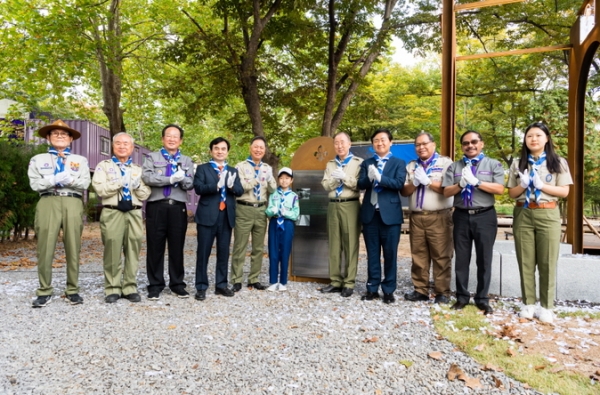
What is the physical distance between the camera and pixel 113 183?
4855 millimetres

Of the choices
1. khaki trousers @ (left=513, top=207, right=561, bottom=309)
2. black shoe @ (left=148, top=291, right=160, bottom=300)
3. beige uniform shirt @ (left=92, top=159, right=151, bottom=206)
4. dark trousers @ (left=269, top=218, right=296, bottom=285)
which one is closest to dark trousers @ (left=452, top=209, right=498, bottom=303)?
khaki trousers @ (left=513, top=207, right=561, bottom=309)

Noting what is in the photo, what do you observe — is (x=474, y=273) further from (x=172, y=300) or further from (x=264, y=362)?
(x=172, y=300)

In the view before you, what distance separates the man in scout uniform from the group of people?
0.01m

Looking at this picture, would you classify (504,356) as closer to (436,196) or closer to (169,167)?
(436,196)

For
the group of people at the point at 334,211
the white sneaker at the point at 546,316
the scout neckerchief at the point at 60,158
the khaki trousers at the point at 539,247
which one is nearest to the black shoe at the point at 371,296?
the group of people at the point at 334,211

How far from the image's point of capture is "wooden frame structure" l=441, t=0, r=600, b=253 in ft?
20.1

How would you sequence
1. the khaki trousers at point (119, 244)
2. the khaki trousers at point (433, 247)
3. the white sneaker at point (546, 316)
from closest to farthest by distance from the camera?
1. the white sneaker at point (546, 316)
2. the khaki trousers at point (119, 244)
3. the khaki trousers at point (433, 247)

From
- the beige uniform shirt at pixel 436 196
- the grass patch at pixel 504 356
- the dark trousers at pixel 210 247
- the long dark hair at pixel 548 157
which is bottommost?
the grass patch at pixel 504 356

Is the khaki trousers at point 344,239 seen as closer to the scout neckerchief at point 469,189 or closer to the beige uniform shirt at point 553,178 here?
the scout neckerchief at point 469,189

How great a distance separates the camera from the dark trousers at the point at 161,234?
511 centimetres

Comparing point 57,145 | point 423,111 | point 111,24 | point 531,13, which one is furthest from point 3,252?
point 423,111

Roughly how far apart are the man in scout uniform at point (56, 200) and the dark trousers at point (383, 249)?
131 inches

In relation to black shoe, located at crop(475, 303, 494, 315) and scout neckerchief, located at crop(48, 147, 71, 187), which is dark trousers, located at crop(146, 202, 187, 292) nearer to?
scout neckerchief, located at crop(48, 147, 71, 187)

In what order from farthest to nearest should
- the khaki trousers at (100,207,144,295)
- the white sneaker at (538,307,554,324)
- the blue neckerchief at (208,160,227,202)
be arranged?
the blue neckerchief at (208,160,227,202) < the khaki trousers at (100,207,144,295) < the white sneaker at (538,307,554,324)
